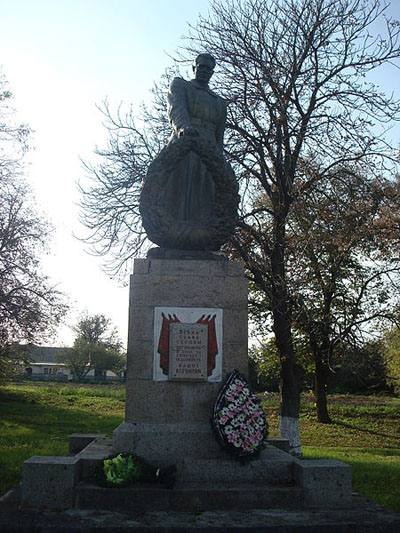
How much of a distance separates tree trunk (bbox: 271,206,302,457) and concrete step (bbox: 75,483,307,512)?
6.55 metres

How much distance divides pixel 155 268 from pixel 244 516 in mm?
2608

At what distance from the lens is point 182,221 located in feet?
20.9

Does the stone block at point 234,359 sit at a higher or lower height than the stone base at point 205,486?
higher

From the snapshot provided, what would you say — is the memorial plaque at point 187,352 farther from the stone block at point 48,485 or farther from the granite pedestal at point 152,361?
the stone block at point 48,485

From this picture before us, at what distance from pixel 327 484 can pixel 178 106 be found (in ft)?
14.6

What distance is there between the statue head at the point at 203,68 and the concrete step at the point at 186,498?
15.6 ft

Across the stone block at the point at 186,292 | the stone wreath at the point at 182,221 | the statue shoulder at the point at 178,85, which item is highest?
the statue shoulder at the point at 178,85

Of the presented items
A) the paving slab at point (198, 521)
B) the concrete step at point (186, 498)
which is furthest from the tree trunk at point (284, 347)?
the paving slab at point (198, 521)

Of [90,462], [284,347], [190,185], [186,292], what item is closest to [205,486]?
[90,462]

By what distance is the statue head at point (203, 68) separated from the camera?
266 inches

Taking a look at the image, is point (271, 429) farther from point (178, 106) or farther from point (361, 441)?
point (178, 106)

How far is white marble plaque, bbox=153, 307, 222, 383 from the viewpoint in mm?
5586

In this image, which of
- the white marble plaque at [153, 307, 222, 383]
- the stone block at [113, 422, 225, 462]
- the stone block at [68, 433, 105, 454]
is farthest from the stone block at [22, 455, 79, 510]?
the stone block at [68, 433, 105, 454]

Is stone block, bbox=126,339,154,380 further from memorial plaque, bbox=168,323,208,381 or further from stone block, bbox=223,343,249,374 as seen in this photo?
stone block, bbox=223,343,249,374
